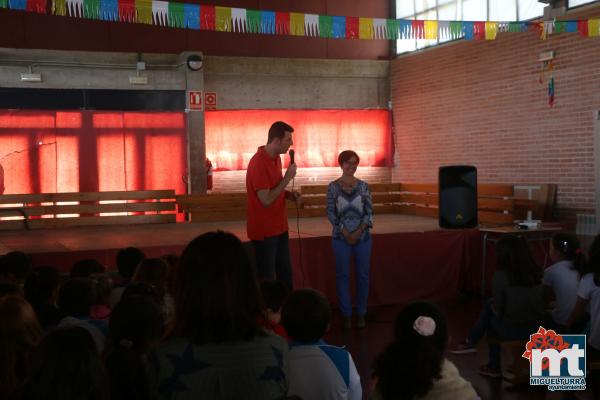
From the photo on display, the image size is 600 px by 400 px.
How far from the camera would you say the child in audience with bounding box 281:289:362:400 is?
93.7 inches

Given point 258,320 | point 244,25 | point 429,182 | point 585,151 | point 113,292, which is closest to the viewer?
point 258,320

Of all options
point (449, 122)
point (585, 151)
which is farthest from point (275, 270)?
point (449, 122)

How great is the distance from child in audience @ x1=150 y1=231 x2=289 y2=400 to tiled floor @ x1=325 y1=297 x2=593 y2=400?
2713mm

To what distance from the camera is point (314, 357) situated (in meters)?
2.41

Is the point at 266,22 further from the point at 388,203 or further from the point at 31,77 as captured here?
the point at 388,203

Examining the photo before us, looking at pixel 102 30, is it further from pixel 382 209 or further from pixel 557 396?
pixel 557 396

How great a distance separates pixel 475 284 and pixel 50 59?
816 centimetres

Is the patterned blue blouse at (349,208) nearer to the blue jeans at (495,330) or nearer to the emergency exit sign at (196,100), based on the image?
the blue jeans at (495,330)

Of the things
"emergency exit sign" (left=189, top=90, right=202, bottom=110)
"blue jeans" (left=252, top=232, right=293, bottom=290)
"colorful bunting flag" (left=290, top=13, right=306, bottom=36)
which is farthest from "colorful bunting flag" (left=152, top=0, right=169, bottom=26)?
"emergency exit sign" (left=189, top=90, right=202, bottom=110)

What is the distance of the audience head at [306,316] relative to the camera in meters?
2.64

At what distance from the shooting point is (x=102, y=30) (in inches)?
491

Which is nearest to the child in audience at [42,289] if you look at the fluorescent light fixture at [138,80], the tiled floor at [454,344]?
the tiled floor at [454,344]

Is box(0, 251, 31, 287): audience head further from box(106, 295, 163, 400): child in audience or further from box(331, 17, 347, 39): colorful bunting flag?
box(331, 17, 347, 39): colorful bunting flag

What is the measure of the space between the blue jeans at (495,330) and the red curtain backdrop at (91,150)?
859cm
